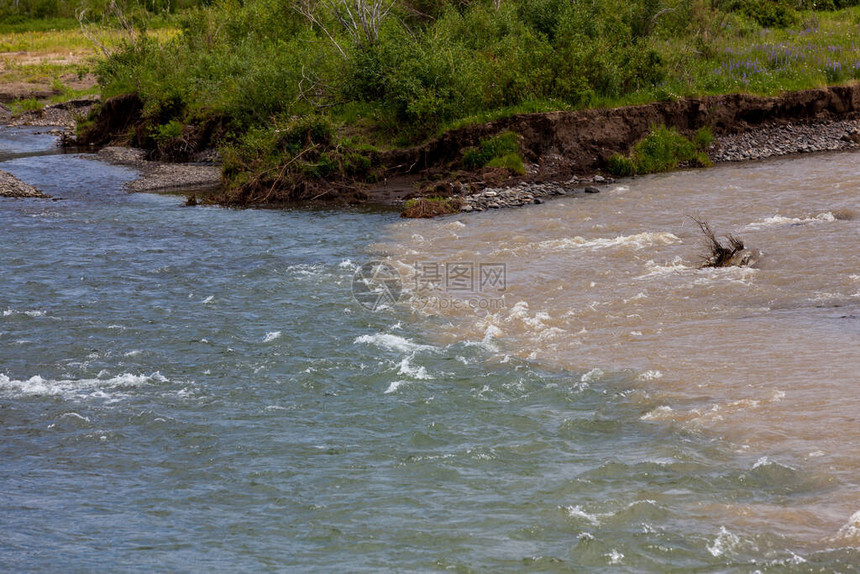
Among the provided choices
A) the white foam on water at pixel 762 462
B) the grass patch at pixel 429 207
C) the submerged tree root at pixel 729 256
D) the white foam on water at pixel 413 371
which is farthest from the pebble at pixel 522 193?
the white foam on water at pixel 762 462

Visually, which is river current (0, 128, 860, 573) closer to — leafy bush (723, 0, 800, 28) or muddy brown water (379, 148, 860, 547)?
muddy brown water (379, 148, 860, 547)

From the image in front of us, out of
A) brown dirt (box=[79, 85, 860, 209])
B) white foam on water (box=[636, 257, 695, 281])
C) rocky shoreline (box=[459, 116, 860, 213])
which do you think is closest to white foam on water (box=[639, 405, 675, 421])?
white foam on water (box=[636, 257, 695, 281])

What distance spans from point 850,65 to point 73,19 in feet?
208

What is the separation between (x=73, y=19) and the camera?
73312 millimetres

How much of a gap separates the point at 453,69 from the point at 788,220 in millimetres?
10795

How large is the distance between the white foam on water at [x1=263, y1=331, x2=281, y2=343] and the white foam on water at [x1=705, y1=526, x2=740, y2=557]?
7.67 metres

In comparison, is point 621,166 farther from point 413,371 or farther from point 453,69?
point 413,371

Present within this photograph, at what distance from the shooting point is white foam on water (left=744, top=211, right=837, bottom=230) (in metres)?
18.7

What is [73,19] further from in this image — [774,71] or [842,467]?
[842,467]

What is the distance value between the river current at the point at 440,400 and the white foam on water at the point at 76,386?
0.04 metres

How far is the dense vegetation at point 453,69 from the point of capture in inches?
1008

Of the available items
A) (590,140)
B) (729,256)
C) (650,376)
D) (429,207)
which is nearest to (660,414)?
(650,376)

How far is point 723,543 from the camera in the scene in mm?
7645

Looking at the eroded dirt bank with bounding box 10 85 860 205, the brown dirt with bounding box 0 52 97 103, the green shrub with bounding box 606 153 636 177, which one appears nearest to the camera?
the eroded dirt bank with bounding box 10 85 860 205
